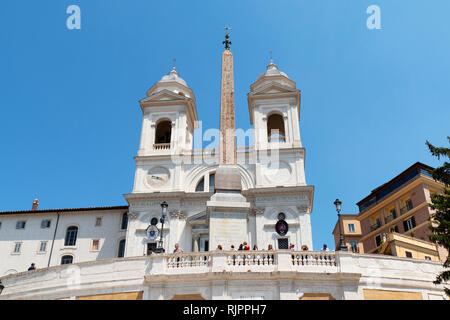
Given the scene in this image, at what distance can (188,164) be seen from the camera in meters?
42.5

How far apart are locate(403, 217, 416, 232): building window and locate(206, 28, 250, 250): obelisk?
2801 centimetres

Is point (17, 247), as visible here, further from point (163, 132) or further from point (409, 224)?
point (409, 224)

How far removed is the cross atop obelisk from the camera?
76.6 feet

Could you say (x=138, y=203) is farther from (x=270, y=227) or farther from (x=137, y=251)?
(x=270, y=227)

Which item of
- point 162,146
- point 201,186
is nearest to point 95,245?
point 162,146

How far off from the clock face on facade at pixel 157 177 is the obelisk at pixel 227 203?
15.8 m

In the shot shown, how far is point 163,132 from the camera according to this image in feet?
158

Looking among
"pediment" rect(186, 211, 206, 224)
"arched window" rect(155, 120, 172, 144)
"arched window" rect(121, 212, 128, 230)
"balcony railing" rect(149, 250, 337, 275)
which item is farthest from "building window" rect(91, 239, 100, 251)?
"balcony railing" rect(149, 250, 337, 275)

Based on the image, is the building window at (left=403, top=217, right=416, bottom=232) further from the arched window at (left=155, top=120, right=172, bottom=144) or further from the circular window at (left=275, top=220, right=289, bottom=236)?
the arched window at (left=155, top=120, right=172, bottom=144)

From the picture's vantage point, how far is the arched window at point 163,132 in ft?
155

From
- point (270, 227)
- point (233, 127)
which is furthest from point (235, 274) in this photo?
point (270, 227)

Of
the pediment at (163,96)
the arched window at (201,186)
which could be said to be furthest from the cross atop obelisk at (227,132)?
the pediment at (163,96)

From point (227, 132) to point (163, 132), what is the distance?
73.7ft
